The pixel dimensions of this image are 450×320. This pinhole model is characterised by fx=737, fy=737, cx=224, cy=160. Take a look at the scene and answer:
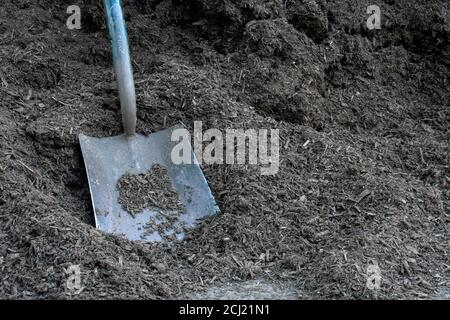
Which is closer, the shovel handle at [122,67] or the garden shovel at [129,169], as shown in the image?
the garden shovel at [129,169]

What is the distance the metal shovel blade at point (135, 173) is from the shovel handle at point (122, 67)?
0.41 ft

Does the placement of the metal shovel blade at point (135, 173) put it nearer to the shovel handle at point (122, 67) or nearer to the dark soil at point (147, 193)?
→ the dark soil at point (147, 193)

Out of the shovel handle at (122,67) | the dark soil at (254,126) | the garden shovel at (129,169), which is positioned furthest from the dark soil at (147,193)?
the shovel handle at (122,67)

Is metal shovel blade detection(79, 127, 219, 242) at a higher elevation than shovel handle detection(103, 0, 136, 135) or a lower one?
lower

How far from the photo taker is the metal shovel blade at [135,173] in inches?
142

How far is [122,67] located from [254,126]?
30.8 inches

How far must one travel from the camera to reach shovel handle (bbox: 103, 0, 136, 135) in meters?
3.86

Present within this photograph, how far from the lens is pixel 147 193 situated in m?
3.77

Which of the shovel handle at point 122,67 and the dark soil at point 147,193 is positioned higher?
the shovel handle at point 122,67

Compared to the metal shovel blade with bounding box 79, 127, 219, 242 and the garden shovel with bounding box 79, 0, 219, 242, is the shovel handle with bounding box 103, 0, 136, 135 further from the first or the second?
the metal shovel blade with bounding box 79, 127, 219, 242

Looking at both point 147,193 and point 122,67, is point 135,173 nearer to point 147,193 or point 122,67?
point 147,193

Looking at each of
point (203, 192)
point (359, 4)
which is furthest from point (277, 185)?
point (359, 4)

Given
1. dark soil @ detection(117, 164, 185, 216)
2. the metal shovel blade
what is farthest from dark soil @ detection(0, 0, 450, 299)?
dark soil @ detection(117, 164, 185, 216)

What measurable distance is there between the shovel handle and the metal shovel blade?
0.41 ft
